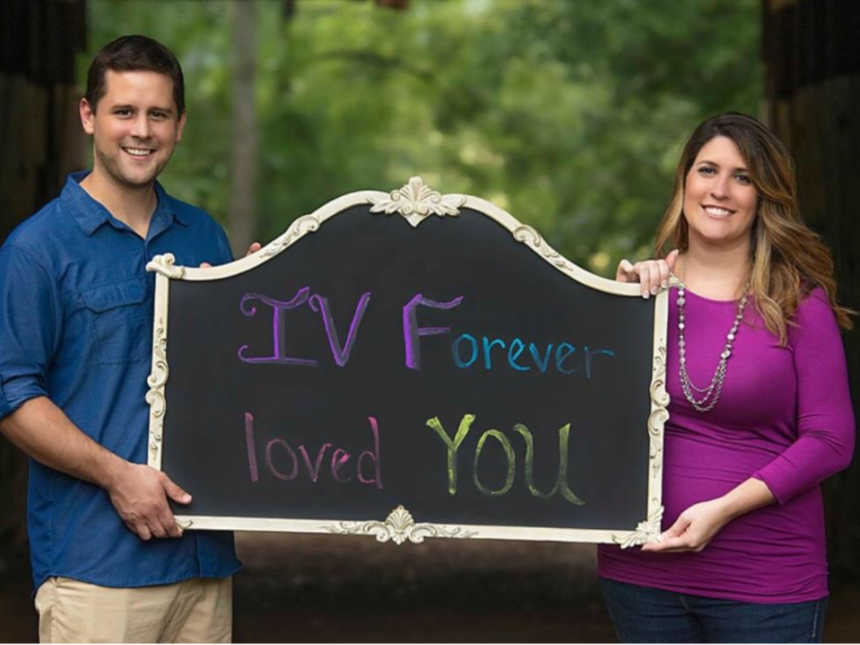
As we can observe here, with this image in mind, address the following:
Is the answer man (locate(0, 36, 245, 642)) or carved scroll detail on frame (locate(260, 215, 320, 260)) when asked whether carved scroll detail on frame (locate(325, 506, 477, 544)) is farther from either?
carved scroll detail on frame (locate(260, 215, 320, 260))

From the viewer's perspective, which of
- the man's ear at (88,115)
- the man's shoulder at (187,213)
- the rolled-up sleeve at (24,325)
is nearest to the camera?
the rolled-up sleeve at (24,325)

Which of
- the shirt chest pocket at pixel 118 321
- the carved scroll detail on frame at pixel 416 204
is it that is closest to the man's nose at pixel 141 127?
the shirt chest pocket at pixel 118 321

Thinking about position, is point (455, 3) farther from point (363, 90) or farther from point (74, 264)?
point (74, 264)

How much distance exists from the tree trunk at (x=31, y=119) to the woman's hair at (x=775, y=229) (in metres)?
5.15

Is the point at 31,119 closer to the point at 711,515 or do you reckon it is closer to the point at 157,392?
the point at 157,392

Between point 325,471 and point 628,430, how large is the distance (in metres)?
0.78

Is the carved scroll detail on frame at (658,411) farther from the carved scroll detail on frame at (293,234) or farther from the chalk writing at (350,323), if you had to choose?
the carved scroll detail on frame at (293,234)

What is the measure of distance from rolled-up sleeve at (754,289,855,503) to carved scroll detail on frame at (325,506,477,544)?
788 mm

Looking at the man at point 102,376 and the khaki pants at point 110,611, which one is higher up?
the man at point 102,376

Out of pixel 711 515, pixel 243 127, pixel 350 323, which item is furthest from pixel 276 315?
pixel 243 127

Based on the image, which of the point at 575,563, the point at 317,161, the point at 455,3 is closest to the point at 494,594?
the point at 575,563

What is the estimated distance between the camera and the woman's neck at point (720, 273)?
334 cm

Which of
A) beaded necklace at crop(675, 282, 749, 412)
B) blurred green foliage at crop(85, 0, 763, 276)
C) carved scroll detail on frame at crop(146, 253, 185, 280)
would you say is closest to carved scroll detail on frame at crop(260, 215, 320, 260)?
carved scroll detail on frame at crop(146, 253, 185, 280)

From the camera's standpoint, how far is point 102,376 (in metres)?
3.28
